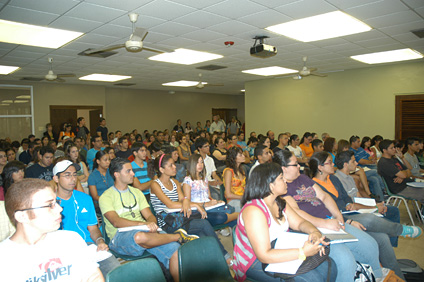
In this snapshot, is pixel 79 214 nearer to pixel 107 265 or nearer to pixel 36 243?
pixel 107 265

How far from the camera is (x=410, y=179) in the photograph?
4570 mm

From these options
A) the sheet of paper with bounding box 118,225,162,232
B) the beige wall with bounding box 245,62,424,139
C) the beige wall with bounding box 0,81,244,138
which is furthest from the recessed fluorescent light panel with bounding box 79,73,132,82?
the sheet of paper with bounding box 118,225,162,232

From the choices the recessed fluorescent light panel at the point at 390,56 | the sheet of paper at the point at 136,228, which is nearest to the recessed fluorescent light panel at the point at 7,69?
the sheet of paper at the point at 136,228

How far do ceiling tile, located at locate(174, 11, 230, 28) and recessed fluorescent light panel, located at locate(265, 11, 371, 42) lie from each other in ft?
3.13

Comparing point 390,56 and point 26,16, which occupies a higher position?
point 390,56

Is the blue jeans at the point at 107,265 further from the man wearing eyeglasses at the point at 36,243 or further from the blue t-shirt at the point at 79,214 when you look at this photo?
the man wearing eyeglasses at the point at 36,243

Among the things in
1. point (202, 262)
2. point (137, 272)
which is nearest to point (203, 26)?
point (202, 262)

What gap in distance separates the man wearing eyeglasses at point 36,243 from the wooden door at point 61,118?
1047 cm

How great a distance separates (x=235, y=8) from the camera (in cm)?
397

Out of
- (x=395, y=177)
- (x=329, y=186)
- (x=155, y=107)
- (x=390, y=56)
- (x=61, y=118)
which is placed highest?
(x=390, y=56)

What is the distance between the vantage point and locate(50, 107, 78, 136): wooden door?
10.9 meters

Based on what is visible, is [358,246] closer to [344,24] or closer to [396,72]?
[344,24]

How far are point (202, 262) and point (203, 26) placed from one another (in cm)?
377

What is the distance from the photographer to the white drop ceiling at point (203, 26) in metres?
3.84
